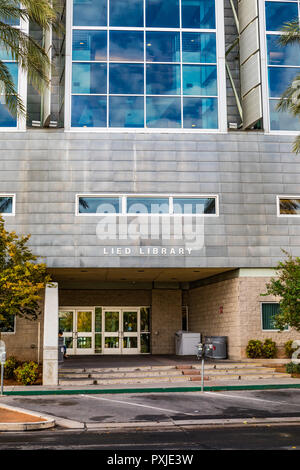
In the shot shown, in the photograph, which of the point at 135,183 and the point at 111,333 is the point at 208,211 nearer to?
the point at 135,183

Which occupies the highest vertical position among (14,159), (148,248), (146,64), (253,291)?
(146,64)

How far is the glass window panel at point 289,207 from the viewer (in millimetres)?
24125

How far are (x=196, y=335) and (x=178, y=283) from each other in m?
3.87

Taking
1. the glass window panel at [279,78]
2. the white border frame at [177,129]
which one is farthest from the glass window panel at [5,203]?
the glass window panel at [279,78]

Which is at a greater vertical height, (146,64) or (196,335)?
(146,64)

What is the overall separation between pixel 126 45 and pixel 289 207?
33.4 feet

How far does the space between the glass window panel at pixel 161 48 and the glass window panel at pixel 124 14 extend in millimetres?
846

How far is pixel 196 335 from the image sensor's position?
27609 millimetres

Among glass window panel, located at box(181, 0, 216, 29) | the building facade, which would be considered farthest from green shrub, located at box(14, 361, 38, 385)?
glass window panel, located at box(181, 0, 216, 29)

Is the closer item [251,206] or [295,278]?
[295,278]

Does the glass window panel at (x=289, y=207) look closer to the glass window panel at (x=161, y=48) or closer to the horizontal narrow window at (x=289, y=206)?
the horizontal narrow window at (x=289, y=206)
